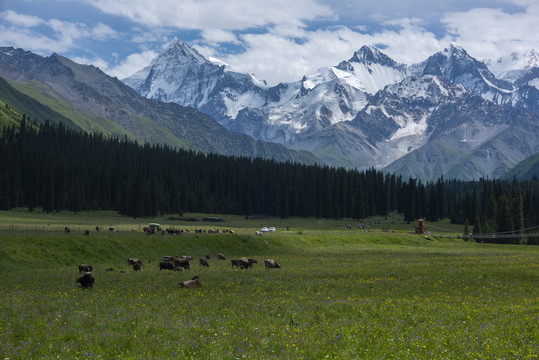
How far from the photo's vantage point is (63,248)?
55625 mm

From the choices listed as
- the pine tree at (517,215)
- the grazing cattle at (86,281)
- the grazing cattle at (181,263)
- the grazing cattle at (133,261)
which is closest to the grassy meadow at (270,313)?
the grazing cattle at (86,281)

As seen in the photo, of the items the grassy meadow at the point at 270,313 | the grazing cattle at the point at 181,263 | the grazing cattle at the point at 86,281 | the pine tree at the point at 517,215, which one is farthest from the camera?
the pine tree at the point at 517,215

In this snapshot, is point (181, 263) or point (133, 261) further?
point (133, 261)

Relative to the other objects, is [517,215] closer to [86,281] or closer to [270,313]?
[270,313]

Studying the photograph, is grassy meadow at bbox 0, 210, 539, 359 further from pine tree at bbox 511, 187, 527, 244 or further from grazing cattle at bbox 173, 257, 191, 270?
pine tree at bbox 511, 187, 527, 244

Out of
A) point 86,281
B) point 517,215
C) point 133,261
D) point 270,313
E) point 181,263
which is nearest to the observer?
point 270,313

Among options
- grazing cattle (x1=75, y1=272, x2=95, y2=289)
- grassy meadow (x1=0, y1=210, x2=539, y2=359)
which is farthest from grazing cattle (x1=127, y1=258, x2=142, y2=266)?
grazing cattle (x1=75, y1=272, x2=95, y2=289)

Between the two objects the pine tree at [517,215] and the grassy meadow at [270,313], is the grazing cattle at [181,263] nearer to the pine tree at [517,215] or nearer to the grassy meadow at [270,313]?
the grassy meadow at [270,313]

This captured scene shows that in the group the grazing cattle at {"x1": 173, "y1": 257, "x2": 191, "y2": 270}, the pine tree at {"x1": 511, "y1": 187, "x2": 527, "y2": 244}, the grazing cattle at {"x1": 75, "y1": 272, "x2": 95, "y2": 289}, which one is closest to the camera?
the grazing cattle at {"x1": 75, "y1": 272, "x2": 95, "y2": 289}

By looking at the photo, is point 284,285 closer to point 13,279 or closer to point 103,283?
point 103,283

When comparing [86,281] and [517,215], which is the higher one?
[517,215]

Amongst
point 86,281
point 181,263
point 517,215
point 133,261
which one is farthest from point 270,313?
point 517,215

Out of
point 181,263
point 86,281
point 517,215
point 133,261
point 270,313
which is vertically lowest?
point 181,263

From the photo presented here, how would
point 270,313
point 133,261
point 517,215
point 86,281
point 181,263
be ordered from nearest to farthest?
point 270,313, point 86,281, point 181,263, point 133,261, point 517,215
